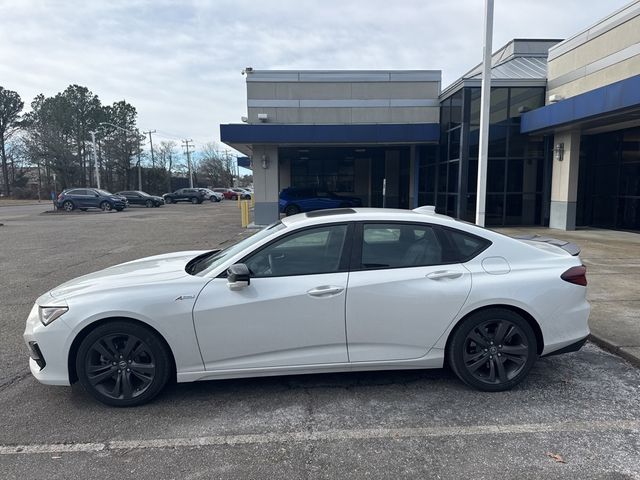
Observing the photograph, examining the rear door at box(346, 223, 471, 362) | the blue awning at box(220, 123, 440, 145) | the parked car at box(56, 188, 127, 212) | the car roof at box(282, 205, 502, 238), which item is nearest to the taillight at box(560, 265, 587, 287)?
the car roof at box(282, 205, 502, 238)

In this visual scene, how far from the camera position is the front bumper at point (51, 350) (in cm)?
337

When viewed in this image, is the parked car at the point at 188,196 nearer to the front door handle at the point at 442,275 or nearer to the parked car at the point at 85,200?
the parked car at the point at 85,200

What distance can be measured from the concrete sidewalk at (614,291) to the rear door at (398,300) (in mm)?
2203

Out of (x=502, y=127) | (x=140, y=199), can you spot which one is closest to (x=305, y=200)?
(x=502, y=127)

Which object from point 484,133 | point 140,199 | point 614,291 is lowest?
point 614,291

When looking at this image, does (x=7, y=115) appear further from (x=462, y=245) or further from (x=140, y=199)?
(x=462, y=245)

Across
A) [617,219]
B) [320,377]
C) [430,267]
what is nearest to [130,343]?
[320,377]

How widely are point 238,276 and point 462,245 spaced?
190 centimetres

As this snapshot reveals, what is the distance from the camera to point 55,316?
3.38 metres

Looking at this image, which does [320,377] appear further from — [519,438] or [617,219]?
[617,219]

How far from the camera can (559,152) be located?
15.2 meters

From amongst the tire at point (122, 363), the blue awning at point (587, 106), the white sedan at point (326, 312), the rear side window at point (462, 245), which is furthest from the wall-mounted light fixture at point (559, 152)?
the tire at point (122, 363)

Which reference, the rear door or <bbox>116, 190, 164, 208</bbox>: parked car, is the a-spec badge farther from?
<bbox>116, 190, 164, 208</bbox>: parked car

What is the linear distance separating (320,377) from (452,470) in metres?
1.55
